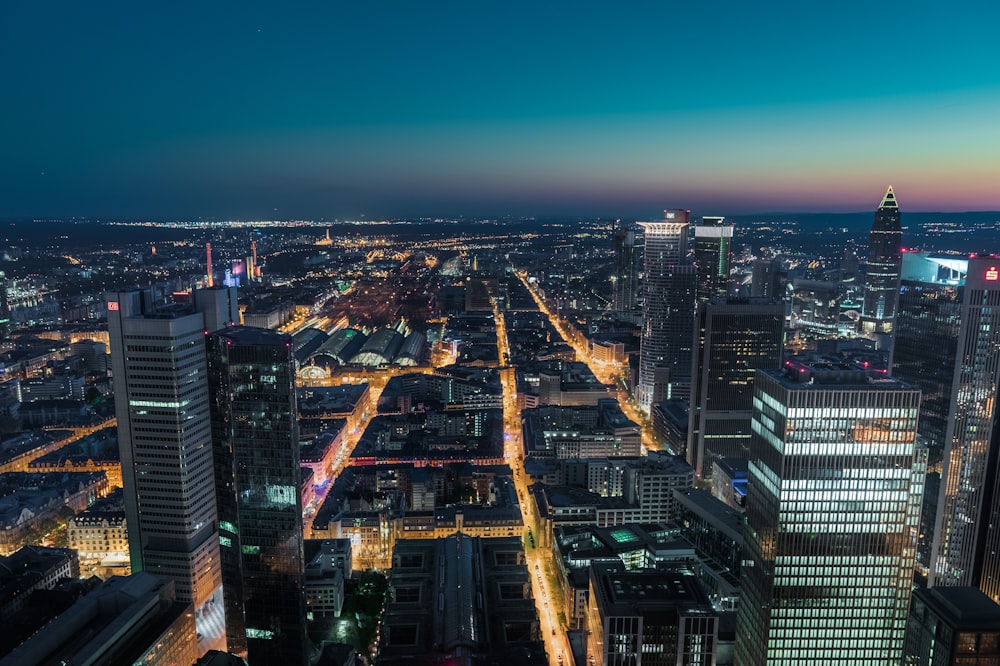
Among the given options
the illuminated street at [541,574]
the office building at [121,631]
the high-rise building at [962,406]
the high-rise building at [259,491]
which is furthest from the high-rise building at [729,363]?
the office building at [121,631]

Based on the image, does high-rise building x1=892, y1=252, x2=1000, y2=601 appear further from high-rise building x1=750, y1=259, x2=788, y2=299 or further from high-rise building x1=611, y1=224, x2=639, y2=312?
high-rise building x1=611, y1=224, x2=639, y2=312

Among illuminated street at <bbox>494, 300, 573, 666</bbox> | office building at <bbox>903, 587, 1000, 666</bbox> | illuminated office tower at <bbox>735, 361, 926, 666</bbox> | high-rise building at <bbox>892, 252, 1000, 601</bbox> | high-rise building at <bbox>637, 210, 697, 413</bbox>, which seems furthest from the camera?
high-rise building at <bbox>637, 210, 697, 413</bbox>

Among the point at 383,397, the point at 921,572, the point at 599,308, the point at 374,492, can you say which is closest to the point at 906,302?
the point at 921,572

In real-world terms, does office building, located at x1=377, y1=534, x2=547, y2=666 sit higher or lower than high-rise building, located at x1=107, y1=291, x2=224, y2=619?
lower

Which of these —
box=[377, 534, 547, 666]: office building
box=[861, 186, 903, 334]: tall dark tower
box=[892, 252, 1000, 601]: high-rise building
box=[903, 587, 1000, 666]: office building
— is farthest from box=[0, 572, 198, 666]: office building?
box=[861, 186, 903, 334]: tall dark tower

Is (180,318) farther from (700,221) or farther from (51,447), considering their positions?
(700,221)

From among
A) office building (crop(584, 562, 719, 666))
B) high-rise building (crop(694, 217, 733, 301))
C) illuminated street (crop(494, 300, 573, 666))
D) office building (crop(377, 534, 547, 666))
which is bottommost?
illuminated street (crop(494, 300, 573, 666))
